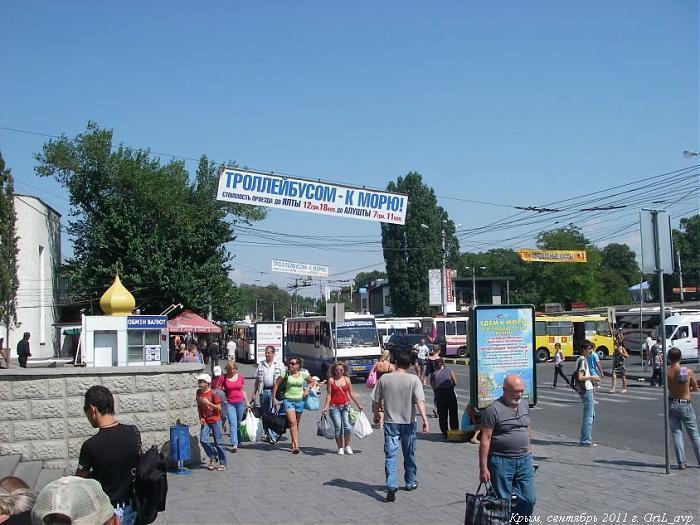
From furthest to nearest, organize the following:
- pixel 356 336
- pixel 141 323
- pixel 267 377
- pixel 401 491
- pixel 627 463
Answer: pixel 356 336
pixel 141 323
pixel 267 377
pixel 627 463
pixel 401 491

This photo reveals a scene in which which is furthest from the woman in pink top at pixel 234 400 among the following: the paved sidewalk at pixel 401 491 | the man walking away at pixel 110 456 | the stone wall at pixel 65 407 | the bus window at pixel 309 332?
the bus window at pixel 309 332

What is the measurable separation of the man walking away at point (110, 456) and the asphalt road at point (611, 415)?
28.0 feet

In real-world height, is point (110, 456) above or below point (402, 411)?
above

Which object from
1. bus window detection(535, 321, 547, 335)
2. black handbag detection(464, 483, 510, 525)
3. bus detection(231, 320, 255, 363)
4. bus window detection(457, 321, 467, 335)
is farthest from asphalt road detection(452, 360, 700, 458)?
bus detection(231, 320, 255, 363)

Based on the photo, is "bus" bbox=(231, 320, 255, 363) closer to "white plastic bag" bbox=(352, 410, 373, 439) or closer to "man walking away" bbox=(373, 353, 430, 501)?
"white plastic bag" bbox=(352, 410, 373, 439)

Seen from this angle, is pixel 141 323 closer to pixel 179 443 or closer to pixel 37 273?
pixel 179 443

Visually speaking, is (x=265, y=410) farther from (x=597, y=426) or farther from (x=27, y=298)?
(x=27, y=298)

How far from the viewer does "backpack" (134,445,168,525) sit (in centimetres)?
506

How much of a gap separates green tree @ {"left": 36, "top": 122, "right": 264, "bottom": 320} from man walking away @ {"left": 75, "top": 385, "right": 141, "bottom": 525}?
33.7 m

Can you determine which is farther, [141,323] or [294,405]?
[141,323]

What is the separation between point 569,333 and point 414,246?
82.6 ft

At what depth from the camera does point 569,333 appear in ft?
142

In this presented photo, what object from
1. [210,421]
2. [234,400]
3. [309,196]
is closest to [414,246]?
[309,196]

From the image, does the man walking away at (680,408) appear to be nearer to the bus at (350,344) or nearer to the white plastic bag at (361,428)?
the white plastic bag at (361,428)
